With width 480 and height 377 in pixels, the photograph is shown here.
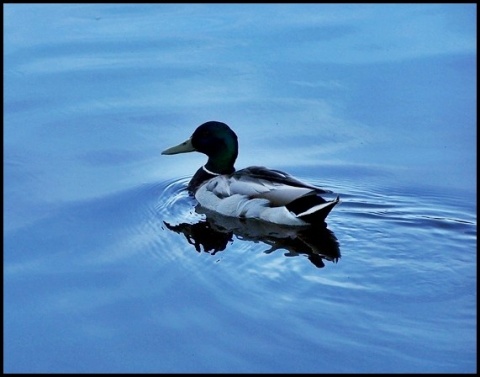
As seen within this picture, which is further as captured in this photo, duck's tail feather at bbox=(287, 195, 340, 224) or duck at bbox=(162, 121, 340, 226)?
duck at bbox=(162, 121, 340, 226)

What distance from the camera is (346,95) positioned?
33.8ft

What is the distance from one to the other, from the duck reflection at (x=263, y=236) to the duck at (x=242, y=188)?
3.5 inches

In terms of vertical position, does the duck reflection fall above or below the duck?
below

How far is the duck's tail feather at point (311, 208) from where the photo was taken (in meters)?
8.02

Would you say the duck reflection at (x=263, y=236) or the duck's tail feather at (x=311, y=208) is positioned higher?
the duck's tail feather at (x=311, y=208)

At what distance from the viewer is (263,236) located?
810cm

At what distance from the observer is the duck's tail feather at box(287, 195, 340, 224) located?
316 inches

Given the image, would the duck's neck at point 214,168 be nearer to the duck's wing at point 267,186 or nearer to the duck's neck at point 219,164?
the duck's neck at point 219,164

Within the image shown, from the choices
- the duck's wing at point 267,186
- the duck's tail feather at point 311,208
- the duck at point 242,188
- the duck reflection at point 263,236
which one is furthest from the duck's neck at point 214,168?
the duck's tail feather at point 311,208

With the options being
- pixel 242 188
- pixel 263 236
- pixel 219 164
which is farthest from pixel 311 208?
pixel 219 164

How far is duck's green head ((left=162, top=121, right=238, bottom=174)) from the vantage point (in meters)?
9.11

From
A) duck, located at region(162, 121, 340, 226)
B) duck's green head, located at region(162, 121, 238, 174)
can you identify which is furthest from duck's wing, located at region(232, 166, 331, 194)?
duck's green head, located at region(162, 121, 238, 174)

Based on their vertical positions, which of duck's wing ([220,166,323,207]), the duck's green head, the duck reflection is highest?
the duck's green head

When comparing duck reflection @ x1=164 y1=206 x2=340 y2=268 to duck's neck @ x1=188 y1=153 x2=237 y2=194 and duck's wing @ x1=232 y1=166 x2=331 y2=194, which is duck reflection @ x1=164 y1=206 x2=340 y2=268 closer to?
duck's wing @ x1=232 y1=166 x2=331 y2=194
